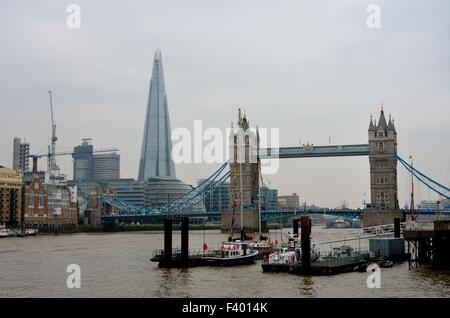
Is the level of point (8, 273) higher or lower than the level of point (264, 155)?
lower

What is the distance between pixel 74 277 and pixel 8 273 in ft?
22.4

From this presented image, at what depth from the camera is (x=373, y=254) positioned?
191 ft

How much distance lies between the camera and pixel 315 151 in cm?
15950

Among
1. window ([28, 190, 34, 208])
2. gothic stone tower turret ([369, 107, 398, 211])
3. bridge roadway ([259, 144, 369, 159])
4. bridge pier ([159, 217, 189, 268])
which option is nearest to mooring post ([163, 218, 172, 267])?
bridge pier ([159, 217, 189, 268])

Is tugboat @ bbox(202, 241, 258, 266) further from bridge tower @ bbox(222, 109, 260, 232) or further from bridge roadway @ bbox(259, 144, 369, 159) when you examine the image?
bridge roadway @ bbox(259, 144, 369, 159)

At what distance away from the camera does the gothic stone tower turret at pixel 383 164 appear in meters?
135

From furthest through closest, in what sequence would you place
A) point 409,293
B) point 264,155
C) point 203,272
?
point 264,155 < point 203,272 < point 409,293

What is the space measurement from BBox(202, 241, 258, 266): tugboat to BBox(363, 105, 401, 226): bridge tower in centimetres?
7630

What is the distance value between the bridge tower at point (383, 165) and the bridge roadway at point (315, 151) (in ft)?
29.8

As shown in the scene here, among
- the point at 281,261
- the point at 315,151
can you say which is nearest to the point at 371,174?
Answer: the point at 315,151

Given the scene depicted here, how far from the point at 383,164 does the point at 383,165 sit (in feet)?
0.81

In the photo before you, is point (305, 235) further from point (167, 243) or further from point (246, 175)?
point (246, 175)
